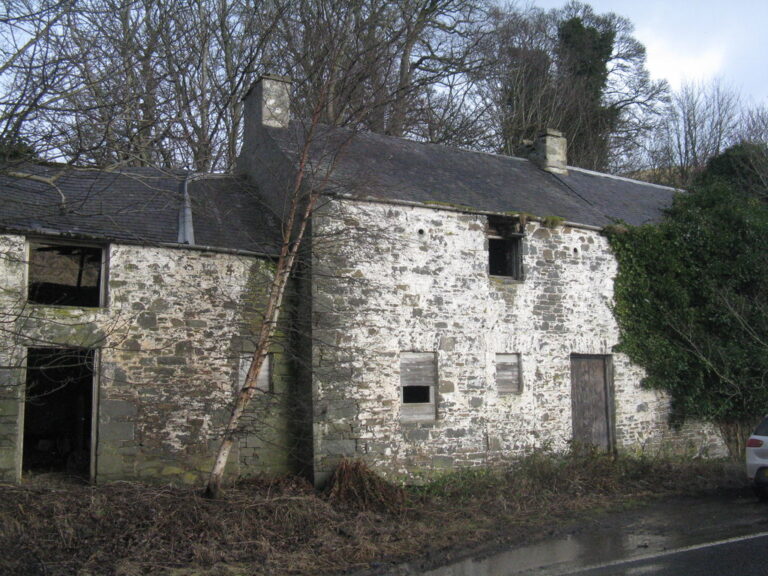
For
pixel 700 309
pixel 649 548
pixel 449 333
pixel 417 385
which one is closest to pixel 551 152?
pixel 700 309

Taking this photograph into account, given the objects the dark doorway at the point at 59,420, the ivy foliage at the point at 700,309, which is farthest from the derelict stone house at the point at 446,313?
the dark doorway at the point at 59,420

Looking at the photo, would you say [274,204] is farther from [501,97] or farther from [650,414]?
[501,97]

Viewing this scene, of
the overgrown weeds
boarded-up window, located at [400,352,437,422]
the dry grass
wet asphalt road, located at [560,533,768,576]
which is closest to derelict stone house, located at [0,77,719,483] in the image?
boarded-up window, located at [400,352,437,422]

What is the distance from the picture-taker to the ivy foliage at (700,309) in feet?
46.4

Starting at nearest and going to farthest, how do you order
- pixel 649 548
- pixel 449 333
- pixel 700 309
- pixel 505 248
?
pixel 649 548 < pixel 449 333 < pixel 505 248 < pixel 700 309

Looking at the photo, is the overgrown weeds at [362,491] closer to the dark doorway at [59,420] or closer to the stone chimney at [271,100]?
the dark doorway at [59,420]

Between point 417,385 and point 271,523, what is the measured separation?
157 inches

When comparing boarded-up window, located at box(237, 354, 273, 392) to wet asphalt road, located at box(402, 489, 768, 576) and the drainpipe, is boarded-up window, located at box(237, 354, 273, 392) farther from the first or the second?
wet asphalt road, located at box(402, 489, 768, 576)

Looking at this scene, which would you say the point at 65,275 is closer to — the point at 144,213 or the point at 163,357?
the point at 144,213

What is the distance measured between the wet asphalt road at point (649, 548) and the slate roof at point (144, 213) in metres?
5.57

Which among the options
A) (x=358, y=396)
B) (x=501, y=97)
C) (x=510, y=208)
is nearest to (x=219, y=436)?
(x=358, y=396)

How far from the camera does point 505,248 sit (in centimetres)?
1337

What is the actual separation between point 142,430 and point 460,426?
201 inches

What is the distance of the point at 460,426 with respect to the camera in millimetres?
11859
